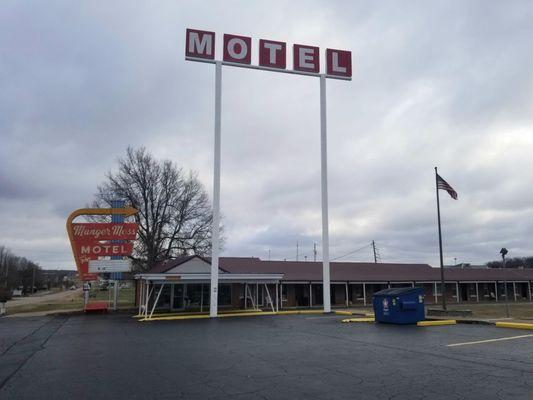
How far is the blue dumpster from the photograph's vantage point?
18219 mm

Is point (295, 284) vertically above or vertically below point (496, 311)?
above

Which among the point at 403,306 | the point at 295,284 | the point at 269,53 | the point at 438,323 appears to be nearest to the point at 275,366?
the point at 403,306

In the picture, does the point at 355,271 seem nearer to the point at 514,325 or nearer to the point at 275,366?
the point at 514,325

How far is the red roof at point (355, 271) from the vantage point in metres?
40.2

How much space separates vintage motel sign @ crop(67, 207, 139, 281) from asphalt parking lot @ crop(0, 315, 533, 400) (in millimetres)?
14903

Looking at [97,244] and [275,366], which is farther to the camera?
[97,244]

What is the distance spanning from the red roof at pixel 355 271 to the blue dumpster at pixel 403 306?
62.8 feet

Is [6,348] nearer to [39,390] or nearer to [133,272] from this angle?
[39,390]

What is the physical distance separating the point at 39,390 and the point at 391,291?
14.5 m

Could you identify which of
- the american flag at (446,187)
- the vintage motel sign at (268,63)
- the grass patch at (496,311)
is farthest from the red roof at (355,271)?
the american flag at (446,187)

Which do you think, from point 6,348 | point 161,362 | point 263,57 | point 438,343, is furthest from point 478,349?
point 263,57

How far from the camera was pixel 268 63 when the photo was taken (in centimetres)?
2831

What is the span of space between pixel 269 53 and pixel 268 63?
0.61m

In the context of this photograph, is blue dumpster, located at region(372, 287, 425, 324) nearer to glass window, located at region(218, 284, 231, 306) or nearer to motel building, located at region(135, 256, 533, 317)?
motel building, located at region(135, 256, 533, 317)
